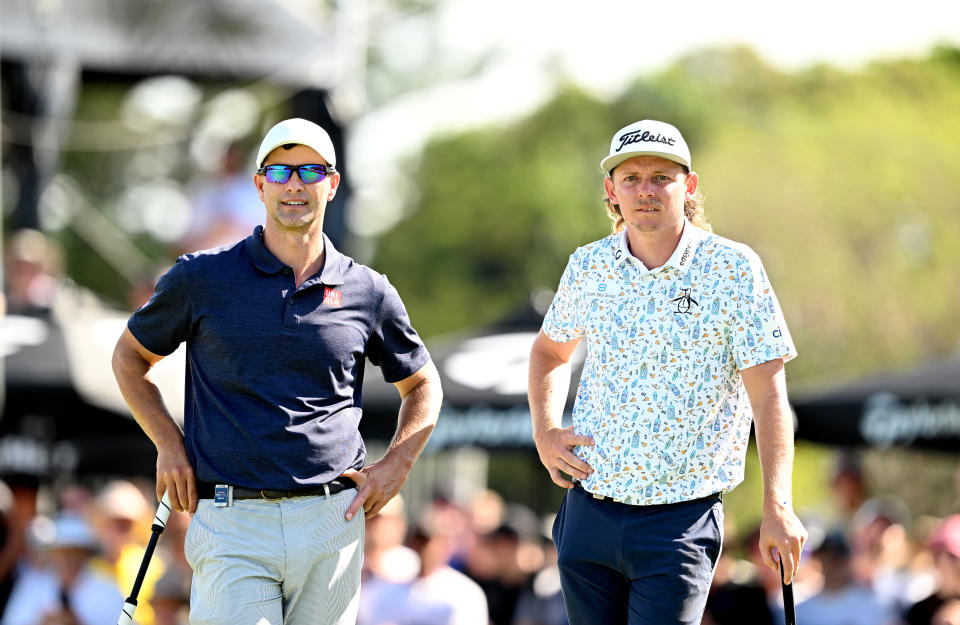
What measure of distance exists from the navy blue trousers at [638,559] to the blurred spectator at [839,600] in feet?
13.2

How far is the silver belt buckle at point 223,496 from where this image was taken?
15.4 feet

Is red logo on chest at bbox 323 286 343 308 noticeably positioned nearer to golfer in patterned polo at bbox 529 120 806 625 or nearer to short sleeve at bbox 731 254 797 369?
golfer in patterned polo at bbox 529 120 806 625

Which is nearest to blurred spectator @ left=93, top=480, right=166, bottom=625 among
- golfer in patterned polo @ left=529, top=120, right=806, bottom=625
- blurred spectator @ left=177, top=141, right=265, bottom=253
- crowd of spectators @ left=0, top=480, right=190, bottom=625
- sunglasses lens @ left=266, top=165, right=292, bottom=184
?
crowd of spectators @ left=0, top=480, right=190, bottom=625

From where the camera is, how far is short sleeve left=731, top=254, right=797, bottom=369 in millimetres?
4586

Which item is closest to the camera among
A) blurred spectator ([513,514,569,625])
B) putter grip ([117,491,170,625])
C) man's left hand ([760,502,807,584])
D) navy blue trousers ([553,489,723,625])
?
man's left hand ([760,502,807,584])

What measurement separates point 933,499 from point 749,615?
71.5 ft

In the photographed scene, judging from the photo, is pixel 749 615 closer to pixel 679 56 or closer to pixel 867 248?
pixel 867 248

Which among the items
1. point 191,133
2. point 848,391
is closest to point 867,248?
point 191,133

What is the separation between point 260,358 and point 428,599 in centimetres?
435

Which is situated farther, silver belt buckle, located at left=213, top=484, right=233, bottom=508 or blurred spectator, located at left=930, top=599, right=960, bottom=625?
blurred spectator, located at left=930, top=599, right=960, bottom=625

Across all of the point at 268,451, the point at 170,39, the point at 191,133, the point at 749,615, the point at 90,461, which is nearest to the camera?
the point at 268,451

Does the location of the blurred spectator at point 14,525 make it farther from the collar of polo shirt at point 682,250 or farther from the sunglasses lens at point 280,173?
the collar of polo shirt at point 682,250

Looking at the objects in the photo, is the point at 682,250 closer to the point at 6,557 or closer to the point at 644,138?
the point at 644,138

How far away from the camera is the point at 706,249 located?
4719 mm
